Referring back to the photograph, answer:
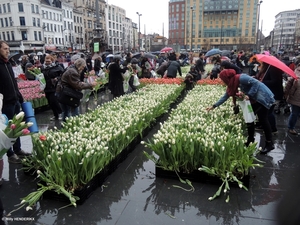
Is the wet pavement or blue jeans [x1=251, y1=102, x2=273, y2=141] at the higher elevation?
blue jeans [x1=251, y1=102, x2=273, y2=141]

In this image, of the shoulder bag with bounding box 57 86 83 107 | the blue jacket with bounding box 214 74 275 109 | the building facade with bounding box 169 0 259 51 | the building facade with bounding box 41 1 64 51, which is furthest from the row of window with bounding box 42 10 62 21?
the blue jacket with bounding box 214 74 275 109

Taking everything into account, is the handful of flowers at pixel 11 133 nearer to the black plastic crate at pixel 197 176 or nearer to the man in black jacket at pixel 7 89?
the man in black jacket at pixel 7 89

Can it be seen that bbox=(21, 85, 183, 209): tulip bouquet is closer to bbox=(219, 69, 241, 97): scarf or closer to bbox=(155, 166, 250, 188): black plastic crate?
bbox=(155, 166, 250, 188): black plastic crate

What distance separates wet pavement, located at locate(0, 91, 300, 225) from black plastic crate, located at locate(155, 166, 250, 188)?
0.08 m

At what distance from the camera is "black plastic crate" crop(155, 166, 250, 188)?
12.5 feet

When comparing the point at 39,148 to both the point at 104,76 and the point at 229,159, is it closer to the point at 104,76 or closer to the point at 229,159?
the point at 229,159

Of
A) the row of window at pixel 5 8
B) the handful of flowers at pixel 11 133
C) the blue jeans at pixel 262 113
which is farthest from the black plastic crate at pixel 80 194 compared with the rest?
the row of window at pixel 5 8

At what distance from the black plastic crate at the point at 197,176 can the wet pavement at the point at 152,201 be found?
0.08 m

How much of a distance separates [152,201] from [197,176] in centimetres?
85

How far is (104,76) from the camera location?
43.3ft

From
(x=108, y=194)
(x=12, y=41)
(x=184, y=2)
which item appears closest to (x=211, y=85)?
(x=108, y=194)

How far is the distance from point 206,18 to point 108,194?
108432mm

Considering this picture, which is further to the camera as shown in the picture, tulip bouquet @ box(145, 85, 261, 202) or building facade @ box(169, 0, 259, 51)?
building facade @ box(169, 0, 259, 51)

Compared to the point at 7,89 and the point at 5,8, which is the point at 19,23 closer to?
the point at 5,8
